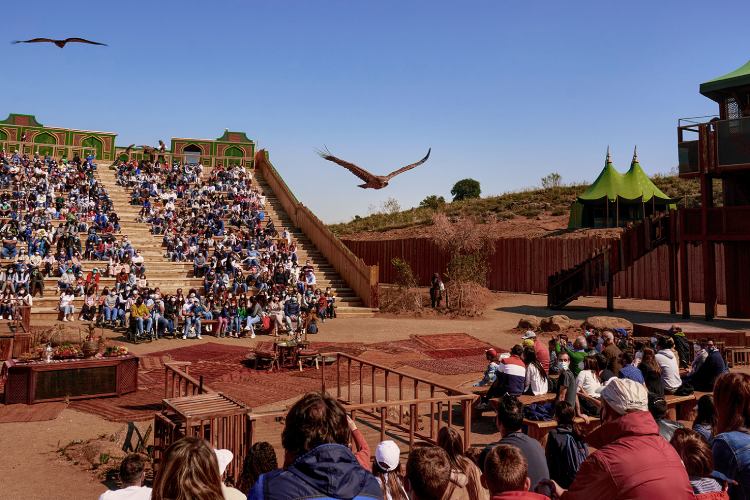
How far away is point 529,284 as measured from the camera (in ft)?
103

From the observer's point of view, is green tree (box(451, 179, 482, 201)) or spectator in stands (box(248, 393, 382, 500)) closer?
spectator in stands (box(248, 393, 382, 500))

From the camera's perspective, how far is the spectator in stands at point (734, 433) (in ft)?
11.5

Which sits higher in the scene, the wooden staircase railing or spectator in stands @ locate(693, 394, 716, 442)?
the wooden staircase railing

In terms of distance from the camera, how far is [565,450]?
4.93 metres

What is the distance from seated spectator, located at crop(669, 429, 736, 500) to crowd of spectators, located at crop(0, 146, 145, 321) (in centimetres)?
1779

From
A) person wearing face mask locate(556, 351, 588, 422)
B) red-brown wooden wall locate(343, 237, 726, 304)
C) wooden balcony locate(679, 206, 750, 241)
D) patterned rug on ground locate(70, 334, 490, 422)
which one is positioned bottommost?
patterned rug on ground locate(70, 334, 490, 422)

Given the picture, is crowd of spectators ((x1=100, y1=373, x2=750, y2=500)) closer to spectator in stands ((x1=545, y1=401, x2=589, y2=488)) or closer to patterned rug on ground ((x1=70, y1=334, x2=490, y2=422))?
spectator in stands ((x1=545, y1=401, x2=589, y2=488))

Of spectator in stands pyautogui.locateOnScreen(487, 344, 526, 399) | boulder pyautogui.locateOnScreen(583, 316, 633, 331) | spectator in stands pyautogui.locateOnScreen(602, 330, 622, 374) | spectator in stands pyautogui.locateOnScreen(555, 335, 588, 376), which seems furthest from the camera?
boulder pyautogui.locateOnScreen(583, 316, 633, 331)

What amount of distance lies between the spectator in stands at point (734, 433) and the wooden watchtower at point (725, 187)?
766 inches

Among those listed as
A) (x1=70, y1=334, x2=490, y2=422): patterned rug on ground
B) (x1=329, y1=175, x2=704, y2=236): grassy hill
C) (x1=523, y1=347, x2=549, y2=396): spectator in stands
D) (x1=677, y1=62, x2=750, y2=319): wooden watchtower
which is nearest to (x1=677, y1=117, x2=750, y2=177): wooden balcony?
(x1=677, y1=62, x2=750, y2=319): wooden watchtower

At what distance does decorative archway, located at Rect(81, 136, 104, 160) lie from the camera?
42250 mm

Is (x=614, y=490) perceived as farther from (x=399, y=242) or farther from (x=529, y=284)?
(x=399, y=242)

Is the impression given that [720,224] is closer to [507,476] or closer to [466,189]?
[507,476]

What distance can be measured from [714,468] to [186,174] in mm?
35380
